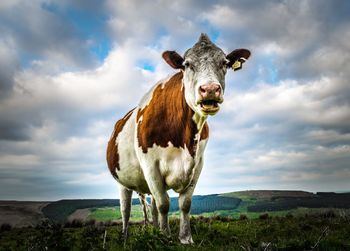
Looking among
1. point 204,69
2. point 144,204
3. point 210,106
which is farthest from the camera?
point 144,204

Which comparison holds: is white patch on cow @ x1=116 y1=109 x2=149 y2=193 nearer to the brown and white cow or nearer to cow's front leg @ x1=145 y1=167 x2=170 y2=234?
the brown and white cow

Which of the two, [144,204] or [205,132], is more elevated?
[205,132]

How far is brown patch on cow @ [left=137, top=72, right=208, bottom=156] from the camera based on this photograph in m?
6.94

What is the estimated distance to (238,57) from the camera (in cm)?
748

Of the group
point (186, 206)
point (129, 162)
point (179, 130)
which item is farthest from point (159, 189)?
point (129, 162)

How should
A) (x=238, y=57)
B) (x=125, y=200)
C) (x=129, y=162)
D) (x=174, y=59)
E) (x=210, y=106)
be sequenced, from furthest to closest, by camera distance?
(x=125, y=200)
(x=129, y=162)
(x=238, y=57)
(x=174, y=59)
(x=210, y=106)

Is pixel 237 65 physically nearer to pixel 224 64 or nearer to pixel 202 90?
pixel 224 64

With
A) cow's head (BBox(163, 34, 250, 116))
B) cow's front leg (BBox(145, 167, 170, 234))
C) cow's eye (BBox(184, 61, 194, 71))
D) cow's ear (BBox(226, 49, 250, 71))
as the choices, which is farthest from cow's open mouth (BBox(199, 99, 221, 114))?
cow's front leg (BBox(145, 167, 170, 234))

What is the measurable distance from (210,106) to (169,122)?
1.59m

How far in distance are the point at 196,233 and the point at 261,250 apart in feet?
15.7

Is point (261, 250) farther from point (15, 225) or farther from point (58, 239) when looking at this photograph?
point (15, 225)

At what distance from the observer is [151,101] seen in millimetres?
7766

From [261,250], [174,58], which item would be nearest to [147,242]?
[261,250]

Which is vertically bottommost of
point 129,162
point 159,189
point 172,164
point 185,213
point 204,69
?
point 185,213
